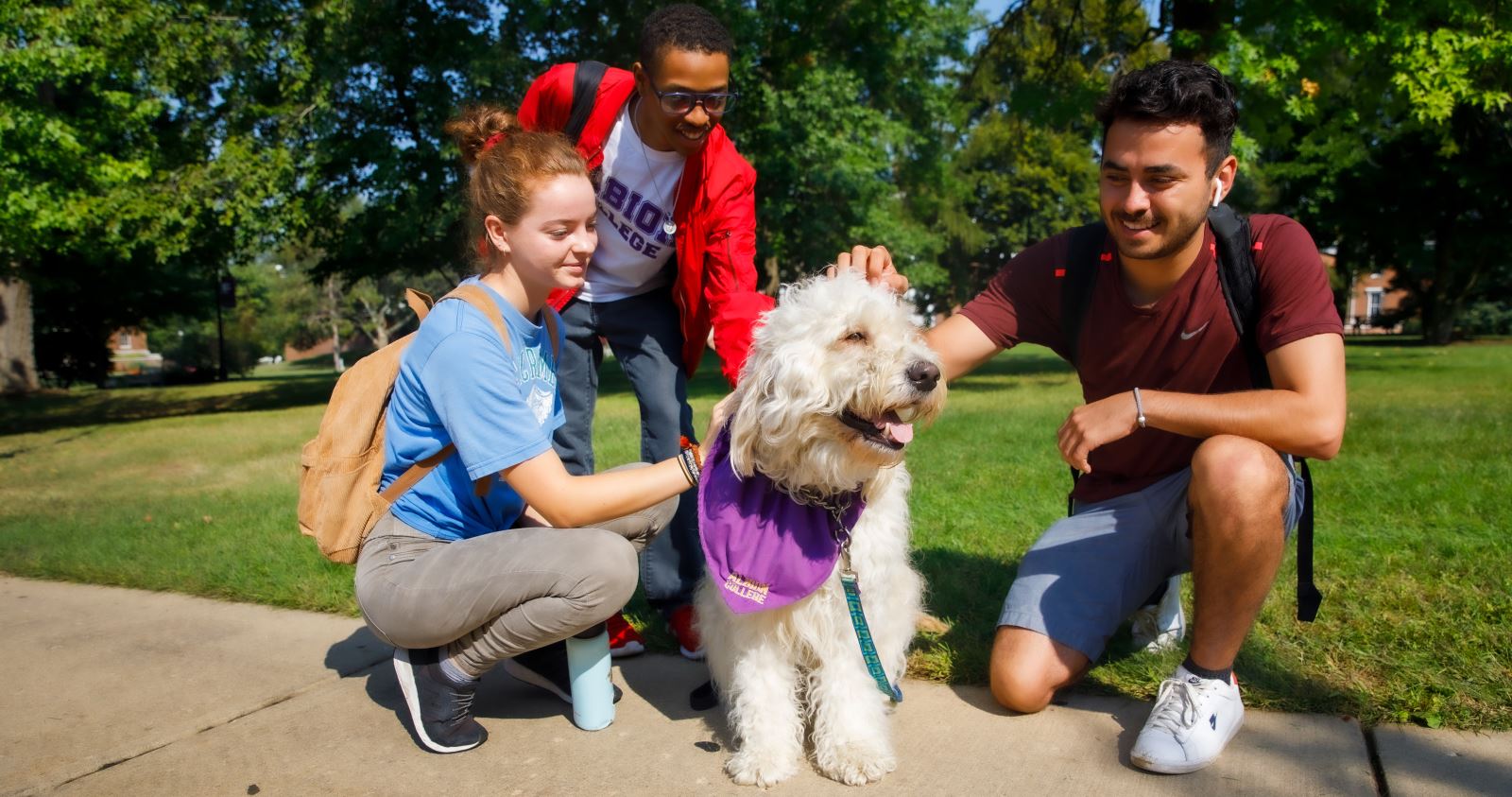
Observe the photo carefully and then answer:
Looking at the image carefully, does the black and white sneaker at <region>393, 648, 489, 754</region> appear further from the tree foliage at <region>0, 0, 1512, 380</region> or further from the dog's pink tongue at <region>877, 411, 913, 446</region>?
the tree foliage at <region>0, 0, 1512, 380</region>

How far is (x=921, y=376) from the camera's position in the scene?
8.72ft

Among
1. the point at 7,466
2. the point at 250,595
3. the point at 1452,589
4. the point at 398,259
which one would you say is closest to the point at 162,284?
the point at 398,259

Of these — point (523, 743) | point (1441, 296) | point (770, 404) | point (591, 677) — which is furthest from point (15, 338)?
point (1441, 296)

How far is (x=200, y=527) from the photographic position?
6.39m

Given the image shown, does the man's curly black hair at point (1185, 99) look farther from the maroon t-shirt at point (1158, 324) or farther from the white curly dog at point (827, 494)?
the white curly dog at point (827, 494)

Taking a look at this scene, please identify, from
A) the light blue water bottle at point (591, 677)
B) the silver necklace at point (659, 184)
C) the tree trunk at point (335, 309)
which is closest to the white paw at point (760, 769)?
the light blue water bottle at point (591, 677)

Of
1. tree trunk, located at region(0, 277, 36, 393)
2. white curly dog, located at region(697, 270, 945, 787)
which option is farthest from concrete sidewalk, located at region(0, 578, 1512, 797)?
tree trunk, located at region(0, 277, 36, 393)

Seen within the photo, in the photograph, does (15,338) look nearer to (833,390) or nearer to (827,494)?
(827,494)

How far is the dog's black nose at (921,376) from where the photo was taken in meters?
2.65

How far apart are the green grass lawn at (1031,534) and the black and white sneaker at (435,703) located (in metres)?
1.09

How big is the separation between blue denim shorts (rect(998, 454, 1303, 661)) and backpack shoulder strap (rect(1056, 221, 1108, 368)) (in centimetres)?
59

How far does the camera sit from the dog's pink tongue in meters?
2.71

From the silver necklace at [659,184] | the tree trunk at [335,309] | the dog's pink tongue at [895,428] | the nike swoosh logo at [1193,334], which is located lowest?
the tree trunk at [335,309]

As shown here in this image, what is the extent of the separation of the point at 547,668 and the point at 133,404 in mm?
21689
